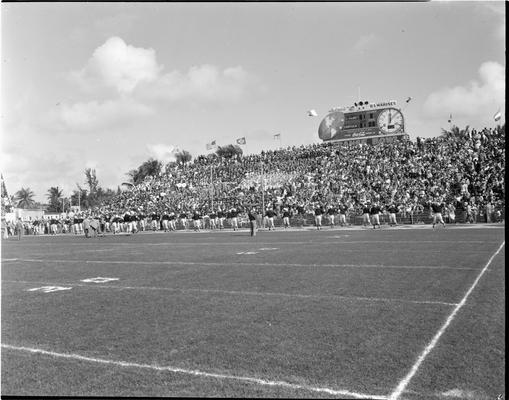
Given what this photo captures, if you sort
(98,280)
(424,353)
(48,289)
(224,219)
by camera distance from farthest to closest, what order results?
(224,219)
(98,280)
(48,289)
(424,353)

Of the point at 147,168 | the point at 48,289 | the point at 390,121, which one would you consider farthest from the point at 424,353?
the point at 147,168

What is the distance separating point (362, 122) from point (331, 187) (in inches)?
539

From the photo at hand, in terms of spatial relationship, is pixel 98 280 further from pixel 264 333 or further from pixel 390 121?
pixel 390 121

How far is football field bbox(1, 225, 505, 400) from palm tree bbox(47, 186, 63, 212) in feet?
293

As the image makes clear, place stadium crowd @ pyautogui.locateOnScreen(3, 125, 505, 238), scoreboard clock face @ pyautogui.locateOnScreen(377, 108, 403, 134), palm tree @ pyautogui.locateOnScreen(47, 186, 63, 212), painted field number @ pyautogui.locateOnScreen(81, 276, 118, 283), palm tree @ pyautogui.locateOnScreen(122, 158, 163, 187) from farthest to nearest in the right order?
palm tree @ pyautogui.locateOnScreen(47, 186, 63, 212), palm tree @ pyautogui.locateOnScreen(122, 158, 163, 187), scoreboard clock face @ pyautogui.locateOnScreen(377, 108, 403, 134), stadium crowd @ pyautogui.locateOnScreen(3, 125, 505, 238), painted field number @ pyautogui.locateOnScreen(81, 276, 118, 283)

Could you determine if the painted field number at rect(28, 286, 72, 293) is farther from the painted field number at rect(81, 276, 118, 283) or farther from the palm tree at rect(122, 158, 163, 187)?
the palm tree at rect(122, 158, 163, 187)

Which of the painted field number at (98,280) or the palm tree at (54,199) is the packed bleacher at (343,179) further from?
the palm tree at (54,199)

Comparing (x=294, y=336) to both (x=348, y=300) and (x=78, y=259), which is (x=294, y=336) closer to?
(x=348, y=300)

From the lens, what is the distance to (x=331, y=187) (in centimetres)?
3678

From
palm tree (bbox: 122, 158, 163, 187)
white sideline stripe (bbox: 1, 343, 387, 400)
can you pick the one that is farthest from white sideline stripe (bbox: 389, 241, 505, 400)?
palm tree (bbox: 122, 158, 163, 187)

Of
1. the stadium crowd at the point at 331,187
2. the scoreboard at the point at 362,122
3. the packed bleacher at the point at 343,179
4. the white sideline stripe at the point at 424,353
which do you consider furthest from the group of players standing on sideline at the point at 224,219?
the white sideline stripe at the point at 424,353

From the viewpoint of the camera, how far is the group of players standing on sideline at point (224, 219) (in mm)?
30203

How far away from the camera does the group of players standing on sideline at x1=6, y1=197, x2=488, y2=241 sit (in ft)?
99.1

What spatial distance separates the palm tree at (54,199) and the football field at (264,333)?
89.3 meters
